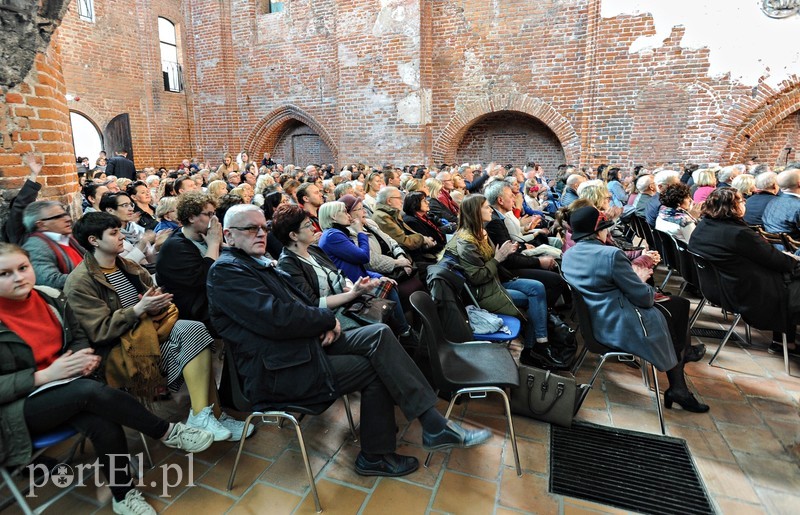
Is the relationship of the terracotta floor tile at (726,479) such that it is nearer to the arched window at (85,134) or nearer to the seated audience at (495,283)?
the seated audience at (495,283)

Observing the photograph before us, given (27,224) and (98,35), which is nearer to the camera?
(27,224)

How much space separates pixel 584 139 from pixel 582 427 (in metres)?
9.31

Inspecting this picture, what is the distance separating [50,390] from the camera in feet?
6.82

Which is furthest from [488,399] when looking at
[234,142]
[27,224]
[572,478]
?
[234,142]

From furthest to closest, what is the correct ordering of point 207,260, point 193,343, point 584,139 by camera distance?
point 584,139 → point 207,260 → point 193,343

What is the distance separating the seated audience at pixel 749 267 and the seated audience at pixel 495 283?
4.48 ft

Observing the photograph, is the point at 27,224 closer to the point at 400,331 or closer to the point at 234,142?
the point at 400,331

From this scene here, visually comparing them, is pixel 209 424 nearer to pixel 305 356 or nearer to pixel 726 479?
pixel 305 356

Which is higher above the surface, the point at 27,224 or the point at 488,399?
the point at 27,224

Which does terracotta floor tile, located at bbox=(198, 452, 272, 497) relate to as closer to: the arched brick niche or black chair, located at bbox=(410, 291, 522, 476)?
black chair, located at bbox=(410, 291, 522, 476)

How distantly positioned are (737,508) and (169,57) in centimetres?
1705

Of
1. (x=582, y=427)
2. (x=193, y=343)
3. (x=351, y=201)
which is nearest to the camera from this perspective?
(x=193, y=343)

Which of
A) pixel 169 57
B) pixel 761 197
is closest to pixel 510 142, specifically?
pixel 761 197

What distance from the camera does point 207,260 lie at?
318cm
